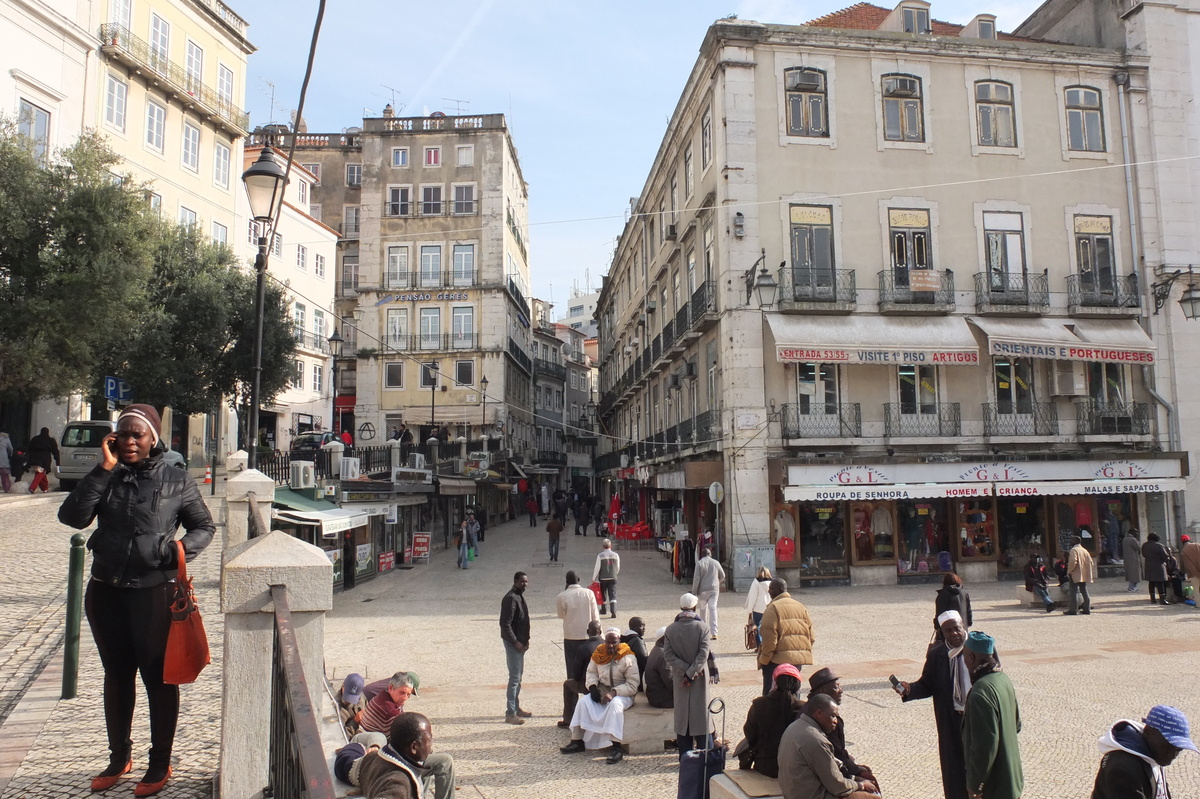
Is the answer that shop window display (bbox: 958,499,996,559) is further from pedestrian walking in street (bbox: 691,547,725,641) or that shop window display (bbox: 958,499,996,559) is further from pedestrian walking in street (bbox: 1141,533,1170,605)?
pedestrian walking in street (bbox: 691,547,725,641)

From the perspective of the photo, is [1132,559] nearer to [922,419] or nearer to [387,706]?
[922,419]

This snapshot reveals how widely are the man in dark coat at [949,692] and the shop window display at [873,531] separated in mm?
15582

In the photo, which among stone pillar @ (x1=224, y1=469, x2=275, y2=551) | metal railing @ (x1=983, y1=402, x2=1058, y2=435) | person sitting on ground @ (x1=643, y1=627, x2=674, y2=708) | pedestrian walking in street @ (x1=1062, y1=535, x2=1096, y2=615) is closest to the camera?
stone pillar @ (x1=224, y1=469, x2=275, y2=551)

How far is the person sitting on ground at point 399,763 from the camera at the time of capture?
385cm

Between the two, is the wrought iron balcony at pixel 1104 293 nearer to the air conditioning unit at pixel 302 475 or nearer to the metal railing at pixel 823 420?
the metal railing at pixel 823 420

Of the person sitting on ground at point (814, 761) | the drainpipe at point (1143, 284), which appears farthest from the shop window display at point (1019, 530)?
the person sitting on ground at point (814, 761)

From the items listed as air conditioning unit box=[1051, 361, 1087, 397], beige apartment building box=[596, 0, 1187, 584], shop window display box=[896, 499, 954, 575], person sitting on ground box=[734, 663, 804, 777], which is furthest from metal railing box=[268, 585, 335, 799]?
air conditioning unit box=[1051, 361, 1087, 397]

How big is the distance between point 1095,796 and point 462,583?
707 inches

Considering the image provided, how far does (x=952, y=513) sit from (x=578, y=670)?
15494 mm

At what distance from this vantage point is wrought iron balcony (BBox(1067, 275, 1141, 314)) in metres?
22.5

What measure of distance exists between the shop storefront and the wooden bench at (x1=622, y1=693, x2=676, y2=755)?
12.1 metres

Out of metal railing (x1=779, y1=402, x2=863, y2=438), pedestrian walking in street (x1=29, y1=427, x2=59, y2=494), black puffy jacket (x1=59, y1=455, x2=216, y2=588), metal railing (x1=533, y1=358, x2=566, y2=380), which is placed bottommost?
black puffy jacket (x1=59, y1=455, x2=216, y2=588)

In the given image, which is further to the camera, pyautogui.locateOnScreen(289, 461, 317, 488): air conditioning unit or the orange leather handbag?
pyautogui.locateOnScreen(289, 461, 317, 488): air conditioning unit

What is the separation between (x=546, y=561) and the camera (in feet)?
84.8
